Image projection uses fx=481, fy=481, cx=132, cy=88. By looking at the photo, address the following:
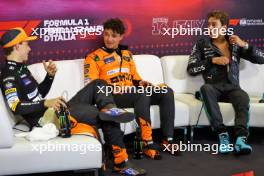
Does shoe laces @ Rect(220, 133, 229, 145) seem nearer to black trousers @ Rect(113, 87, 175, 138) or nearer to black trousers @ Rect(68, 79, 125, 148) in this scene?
black trousers @ Rect(113, 87, 175, 138)

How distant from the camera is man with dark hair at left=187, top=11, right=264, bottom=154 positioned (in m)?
4.33

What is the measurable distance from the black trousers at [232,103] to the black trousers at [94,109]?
994mm

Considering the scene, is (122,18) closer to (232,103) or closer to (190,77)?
(190,77)

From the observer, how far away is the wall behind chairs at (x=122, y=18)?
4520mm

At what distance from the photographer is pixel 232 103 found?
14.4 ft

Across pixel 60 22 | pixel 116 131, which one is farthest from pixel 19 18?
pixel 116 131

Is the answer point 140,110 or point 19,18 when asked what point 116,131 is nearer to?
point 140,110

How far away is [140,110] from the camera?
4.07m

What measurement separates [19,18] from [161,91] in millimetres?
1474

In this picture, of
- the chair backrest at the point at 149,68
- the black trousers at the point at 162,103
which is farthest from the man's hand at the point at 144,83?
the chair backrest at the point at 149,68

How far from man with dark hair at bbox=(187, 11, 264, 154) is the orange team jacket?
25.9 inches

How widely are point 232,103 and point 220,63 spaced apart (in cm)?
42

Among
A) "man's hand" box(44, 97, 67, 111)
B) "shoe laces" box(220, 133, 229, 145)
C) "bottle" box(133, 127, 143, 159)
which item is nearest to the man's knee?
"shoe laces" box(220, 133, 229, 145)

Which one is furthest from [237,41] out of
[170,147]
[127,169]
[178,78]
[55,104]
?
[55,104]
